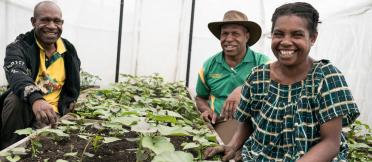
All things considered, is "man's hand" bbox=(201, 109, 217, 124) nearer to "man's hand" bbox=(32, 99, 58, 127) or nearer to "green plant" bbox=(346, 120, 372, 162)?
"green plant" bbox=(346, 120, 372, 162)

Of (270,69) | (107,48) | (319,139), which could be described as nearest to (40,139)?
(270,69)

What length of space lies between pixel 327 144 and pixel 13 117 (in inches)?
71.8

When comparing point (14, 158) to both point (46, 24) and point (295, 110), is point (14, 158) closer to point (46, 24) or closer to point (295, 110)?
point (295, 110)

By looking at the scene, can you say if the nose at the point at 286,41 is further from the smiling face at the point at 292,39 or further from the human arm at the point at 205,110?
the human arm at the point at 205,110

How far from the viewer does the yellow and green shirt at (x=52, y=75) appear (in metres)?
2.74

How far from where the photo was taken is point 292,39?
1622 mm

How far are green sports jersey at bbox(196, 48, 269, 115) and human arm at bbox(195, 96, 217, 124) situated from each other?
0.15 ft

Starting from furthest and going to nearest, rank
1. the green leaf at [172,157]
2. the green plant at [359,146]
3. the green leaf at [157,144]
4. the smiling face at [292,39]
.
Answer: the green plant at [359,146] → the smiling face at [292,39] → the green leaf at [157,144] → the green leaf at [172,157]

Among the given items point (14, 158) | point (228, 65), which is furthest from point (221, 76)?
point (14, 158)

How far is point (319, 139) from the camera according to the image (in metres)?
1.63

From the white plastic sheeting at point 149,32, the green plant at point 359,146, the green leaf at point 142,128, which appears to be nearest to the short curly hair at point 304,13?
the green leaf at point 142,128

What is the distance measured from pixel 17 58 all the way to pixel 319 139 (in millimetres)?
1816

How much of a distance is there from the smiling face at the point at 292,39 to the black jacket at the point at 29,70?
1.33m

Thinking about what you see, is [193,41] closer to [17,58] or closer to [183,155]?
[17,58]
